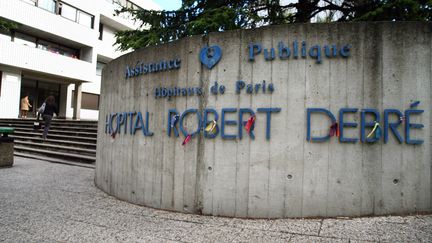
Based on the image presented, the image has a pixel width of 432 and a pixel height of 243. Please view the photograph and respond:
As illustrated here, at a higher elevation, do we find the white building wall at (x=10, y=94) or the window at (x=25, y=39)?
the window at (x=25, y=39)

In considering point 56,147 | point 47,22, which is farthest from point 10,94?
point 56,147

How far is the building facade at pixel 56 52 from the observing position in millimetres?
21500

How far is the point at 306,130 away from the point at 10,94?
22.8 meters

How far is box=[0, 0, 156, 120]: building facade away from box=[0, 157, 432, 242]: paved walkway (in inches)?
750

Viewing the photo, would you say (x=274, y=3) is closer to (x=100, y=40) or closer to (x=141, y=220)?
(x=141, y=220)

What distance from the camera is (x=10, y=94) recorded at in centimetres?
2192

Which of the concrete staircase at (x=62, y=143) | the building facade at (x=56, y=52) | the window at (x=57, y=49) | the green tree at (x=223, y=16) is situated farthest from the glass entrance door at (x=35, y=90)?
the green tree at (x=223, y=16)

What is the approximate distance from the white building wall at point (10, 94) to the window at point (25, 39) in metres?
2.16

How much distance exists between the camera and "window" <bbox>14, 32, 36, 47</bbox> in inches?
881

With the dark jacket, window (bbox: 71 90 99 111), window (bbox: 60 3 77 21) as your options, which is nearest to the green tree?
the dark jacket

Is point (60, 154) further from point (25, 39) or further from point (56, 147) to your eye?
point (25, 39)

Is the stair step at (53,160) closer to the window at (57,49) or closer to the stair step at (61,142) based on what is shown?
the stair step at (61,142)

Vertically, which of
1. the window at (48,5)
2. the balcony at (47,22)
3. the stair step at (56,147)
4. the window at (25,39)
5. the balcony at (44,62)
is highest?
the window at (48,5)

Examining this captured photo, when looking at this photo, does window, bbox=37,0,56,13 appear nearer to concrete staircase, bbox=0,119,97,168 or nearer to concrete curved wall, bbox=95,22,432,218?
concrete staircase, bbox=0,119,97,168
